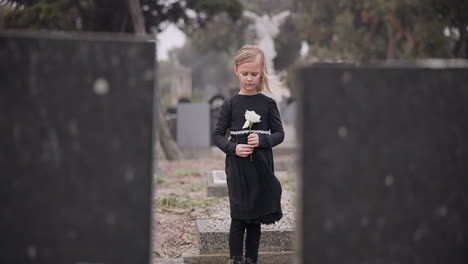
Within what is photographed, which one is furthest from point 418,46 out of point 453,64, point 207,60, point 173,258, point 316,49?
point 207,60

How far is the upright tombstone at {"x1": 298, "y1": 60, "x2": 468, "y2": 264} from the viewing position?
185cm

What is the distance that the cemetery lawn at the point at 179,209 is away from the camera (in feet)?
15.0

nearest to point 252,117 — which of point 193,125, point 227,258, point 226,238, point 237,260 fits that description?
point 237,260

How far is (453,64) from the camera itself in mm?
1944

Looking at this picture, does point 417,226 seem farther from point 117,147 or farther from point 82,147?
point 82,147

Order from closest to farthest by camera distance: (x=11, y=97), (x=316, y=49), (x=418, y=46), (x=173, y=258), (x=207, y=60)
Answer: (x=11, y=97), (x=173, y=258), (x=418, y=46), (x=316, y=49), (x=207, y=60)

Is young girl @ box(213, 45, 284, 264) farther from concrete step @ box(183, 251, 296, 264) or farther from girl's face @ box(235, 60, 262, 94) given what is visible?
concrete step @ box(183, 251, 296, 264)

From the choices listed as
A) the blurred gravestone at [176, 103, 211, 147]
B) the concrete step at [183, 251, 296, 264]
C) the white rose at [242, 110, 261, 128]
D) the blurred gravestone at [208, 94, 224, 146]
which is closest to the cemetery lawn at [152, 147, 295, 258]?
the concrete step at [183, 251, 296, 264]

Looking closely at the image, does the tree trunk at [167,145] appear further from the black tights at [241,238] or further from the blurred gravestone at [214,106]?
the black tights at [241,238]

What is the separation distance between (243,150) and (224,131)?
0.86 ft

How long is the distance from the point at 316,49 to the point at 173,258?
22052 mm

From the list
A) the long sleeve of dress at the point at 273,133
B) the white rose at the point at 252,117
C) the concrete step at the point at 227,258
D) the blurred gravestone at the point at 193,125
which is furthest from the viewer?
the blurred gravestone at the point at 193,125

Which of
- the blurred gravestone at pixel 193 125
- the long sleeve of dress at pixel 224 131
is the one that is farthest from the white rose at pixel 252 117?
the blurred gravestone at pixel 193 125

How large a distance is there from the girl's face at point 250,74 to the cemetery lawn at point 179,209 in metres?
1.53
